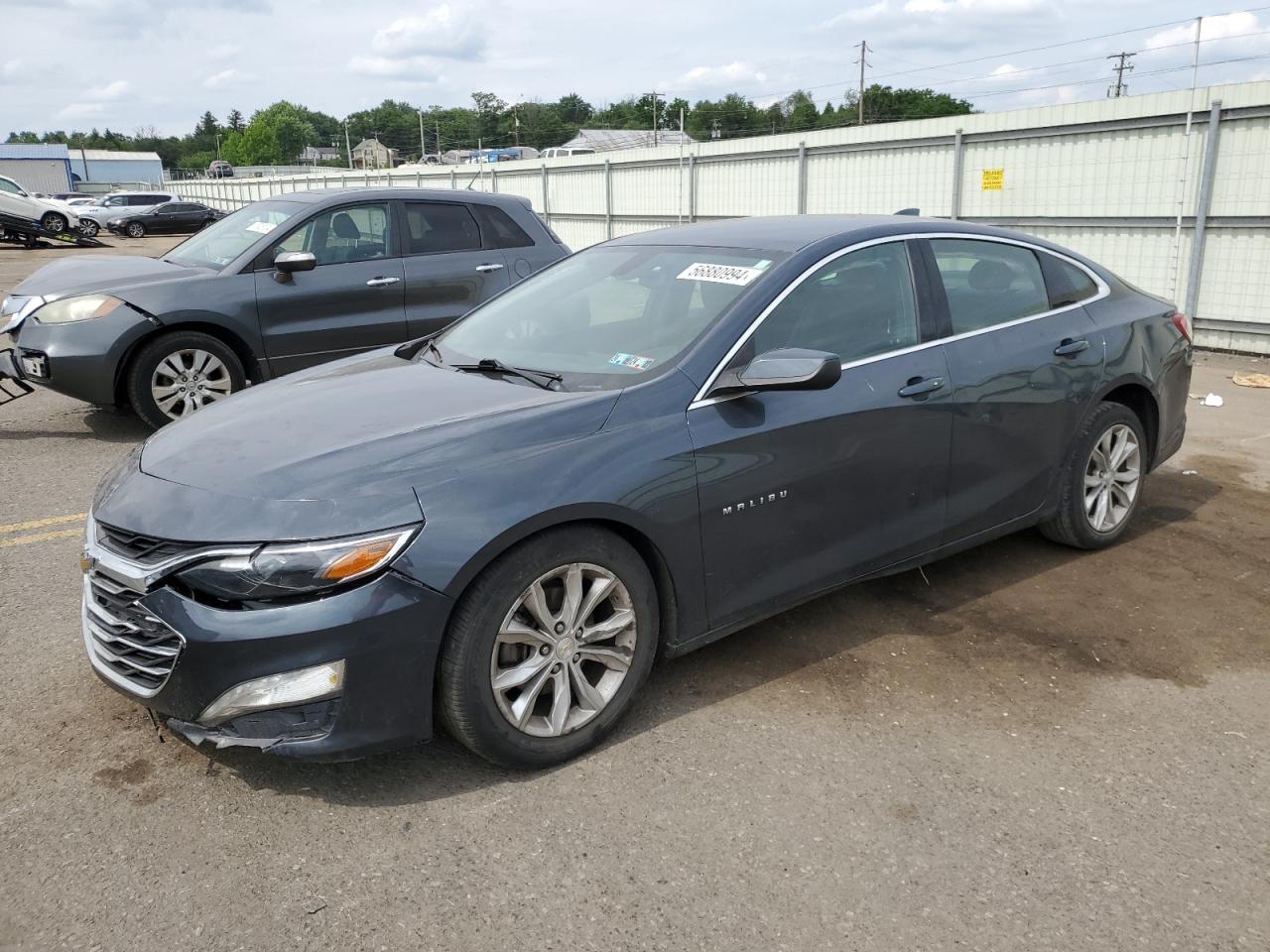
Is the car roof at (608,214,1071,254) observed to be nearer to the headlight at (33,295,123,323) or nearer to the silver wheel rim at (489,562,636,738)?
the silver wheel rim at (489,562,636,738)

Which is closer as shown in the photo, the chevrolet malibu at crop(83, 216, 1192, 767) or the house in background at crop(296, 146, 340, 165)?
the chevrolet malibu at crop(83, 216, 1192, 767)

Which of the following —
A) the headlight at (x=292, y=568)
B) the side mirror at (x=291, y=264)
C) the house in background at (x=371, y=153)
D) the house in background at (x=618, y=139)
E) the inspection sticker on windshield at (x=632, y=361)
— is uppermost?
the house in background at (x=371, y=153)

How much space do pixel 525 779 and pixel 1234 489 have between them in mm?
4918

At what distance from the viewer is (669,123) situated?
10044 centimetres

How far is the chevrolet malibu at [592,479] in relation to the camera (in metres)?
2.77

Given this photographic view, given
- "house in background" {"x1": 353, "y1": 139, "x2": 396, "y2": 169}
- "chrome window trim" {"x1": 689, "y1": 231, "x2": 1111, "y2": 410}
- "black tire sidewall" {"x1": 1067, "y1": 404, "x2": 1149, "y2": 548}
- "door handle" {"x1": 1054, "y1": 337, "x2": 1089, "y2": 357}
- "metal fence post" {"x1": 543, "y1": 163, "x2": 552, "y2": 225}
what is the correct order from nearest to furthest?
"chrome window trim" {"x1": 689, "y1": 231, "x2": 1111, "y2": 410} < "door handle" {"x1": 1054, "y1": 337, "x2": 1089, "y2": 357} < "black tire sidewall" {"x1": 1067, "y1": 404, "x2": 1149, "y2": 548} < "metal fence post" {"x1": 543, "y1": 163, "x2": 552, "y2": 225} < "house in background" {"x1": 353, "y1": 139, "x2": 396, "y2": 169}

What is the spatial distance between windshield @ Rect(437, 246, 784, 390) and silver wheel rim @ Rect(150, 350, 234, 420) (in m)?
3.64

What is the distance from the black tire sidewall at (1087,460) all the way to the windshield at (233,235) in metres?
5.83

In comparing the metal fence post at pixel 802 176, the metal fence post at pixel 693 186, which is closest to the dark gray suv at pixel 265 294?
the metal fence post at pixel 802 176

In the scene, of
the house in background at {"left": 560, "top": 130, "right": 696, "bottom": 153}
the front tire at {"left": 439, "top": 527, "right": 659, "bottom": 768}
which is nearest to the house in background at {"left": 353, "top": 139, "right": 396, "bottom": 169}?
the house in background at {"left": 560, "top": 130, "right": 696, "bottom": 153}

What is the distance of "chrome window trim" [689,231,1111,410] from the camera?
3455mm

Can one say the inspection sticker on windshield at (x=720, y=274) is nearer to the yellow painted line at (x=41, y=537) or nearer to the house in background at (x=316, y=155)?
the yellow painted line at (x=41, y=537)

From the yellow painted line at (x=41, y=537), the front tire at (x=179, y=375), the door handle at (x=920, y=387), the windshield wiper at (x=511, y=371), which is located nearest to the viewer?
the windshield wiper at (x=511, y=371)

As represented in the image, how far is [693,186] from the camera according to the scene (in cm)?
1761
